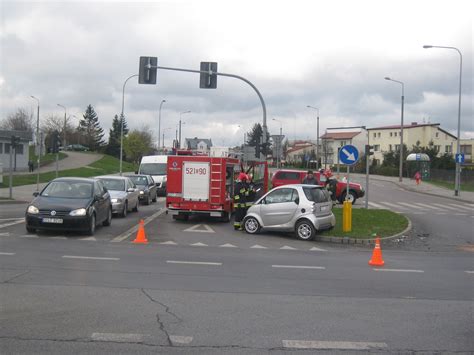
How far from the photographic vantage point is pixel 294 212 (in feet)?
51.3

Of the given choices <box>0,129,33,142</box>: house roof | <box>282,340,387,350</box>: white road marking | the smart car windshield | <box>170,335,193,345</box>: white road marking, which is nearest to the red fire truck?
→ the smart car windshield

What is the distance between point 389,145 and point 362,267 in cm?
9307

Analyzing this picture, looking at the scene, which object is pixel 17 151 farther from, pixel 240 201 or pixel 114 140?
pixel 114 140

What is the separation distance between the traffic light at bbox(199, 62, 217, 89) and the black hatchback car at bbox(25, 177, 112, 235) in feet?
29.2

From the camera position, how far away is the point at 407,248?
14.8 metres

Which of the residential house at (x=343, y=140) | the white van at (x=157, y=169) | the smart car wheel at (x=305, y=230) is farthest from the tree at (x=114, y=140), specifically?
the smart car wheel at (x=305, y=230)

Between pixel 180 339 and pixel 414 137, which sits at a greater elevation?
pixel 414 137

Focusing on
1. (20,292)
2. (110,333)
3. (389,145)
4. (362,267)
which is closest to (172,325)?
(110,333)

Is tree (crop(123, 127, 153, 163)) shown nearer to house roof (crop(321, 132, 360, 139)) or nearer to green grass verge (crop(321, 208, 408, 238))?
house roof (crop(321, 132, 360, 139))

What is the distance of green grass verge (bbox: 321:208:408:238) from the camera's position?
16109 millimetres

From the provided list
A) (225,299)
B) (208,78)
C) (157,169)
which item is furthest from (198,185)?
(157,169)

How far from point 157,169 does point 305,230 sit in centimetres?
2064

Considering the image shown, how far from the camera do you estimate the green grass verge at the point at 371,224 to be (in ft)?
52.9

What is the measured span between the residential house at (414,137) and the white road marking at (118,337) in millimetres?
93171
